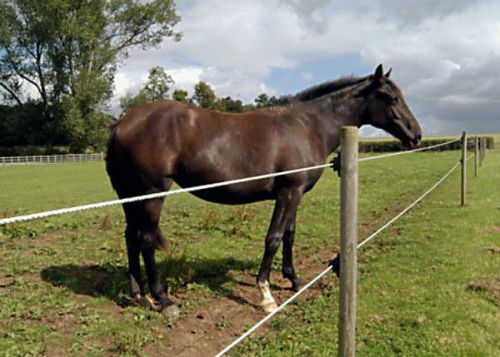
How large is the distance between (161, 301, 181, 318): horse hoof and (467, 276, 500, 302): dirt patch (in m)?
3.20

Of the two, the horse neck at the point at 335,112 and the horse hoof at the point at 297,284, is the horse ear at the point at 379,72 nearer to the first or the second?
the horse neck at the point at 335,112

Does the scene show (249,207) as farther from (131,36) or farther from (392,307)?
(131,36)

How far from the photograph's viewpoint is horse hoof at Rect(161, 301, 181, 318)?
14.3 feet

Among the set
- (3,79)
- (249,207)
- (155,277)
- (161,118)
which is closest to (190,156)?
(161,118)

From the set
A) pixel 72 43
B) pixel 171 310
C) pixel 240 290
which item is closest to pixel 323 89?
pixel 240 290

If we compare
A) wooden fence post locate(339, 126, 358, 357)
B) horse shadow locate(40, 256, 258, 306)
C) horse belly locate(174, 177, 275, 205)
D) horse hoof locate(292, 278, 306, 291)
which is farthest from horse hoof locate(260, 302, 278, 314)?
wooden fence post locate(339, 126, 358, 357)

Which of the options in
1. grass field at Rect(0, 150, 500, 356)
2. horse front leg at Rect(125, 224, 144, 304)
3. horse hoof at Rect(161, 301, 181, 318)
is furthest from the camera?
horse front leg at Rect(125, 224, 144, 304)

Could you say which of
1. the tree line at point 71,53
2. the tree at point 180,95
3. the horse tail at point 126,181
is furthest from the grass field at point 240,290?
the tree at point 180,95

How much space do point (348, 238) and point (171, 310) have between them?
2485 millimetres

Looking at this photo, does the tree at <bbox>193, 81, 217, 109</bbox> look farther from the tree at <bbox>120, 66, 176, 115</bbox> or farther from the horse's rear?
the horse's rear

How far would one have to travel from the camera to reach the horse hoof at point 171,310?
4360 millimetres

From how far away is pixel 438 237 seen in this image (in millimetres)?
6996

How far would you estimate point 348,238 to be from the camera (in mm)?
2627

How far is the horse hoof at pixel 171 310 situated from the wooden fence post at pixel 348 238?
2.21m
